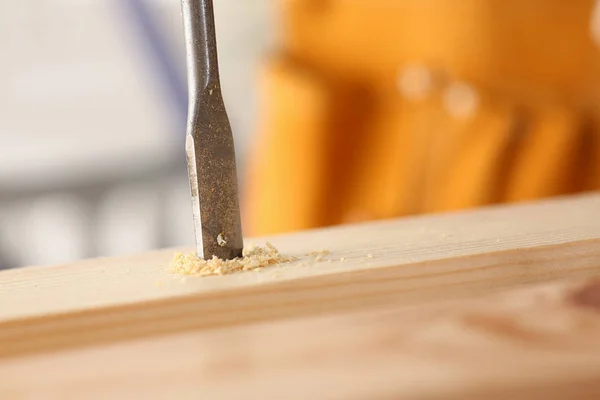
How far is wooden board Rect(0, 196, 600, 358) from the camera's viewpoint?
0.28 m

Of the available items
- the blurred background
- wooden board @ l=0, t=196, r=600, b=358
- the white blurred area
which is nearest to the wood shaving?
wooden board @ l=0, t=196, r=600, b=358

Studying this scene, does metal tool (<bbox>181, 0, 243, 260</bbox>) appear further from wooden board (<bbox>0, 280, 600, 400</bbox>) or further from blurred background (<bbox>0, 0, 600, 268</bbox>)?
blurred background (<bbox>0, 0, 600, 268</bbox>)

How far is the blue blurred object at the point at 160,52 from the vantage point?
1.65 m

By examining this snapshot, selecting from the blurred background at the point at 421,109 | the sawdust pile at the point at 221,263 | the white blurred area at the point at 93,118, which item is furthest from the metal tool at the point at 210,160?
the white blurred area at the point at 93,118

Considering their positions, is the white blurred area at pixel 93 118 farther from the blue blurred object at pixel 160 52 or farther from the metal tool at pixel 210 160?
the metal tool at pixel 210 160

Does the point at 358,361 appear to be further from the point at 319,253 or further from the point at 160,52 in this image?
the point at 160,52

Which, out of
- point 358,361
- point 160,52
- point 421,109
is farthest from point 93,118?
point 358,361

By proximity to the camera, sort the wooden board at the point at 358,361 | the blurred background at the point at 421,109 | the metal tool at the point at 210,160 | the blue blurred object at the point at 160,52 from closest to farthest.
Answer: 1. the wooden board at the point at 358,361
2. the metal tool at the point at 210,160
3. the blurred background at the point at 421,109
4. the blue blurred object at the point at 160,52

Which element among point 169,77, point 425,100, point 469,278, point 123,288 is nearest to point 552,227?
point 469,278

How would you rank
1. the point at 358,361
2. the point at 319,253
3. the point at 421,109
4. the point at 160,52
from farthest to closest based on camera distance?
the point at 160,52, the point at 421,109, the point at 319,253, the point at 358,361

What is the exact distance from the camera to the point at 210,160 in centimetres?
35

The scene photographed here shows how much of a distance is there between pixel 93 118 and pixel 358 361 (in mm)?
1631

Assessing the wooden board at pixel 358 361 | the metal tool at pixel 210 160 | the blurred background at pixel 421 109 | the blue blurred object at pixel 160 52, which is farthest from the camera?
the blue blurred object at pixel 160 52

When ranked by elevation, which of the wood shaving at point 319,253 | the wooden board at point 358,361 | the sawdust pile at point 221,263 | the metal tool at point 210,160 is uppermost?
the metal tool at point 210,160
